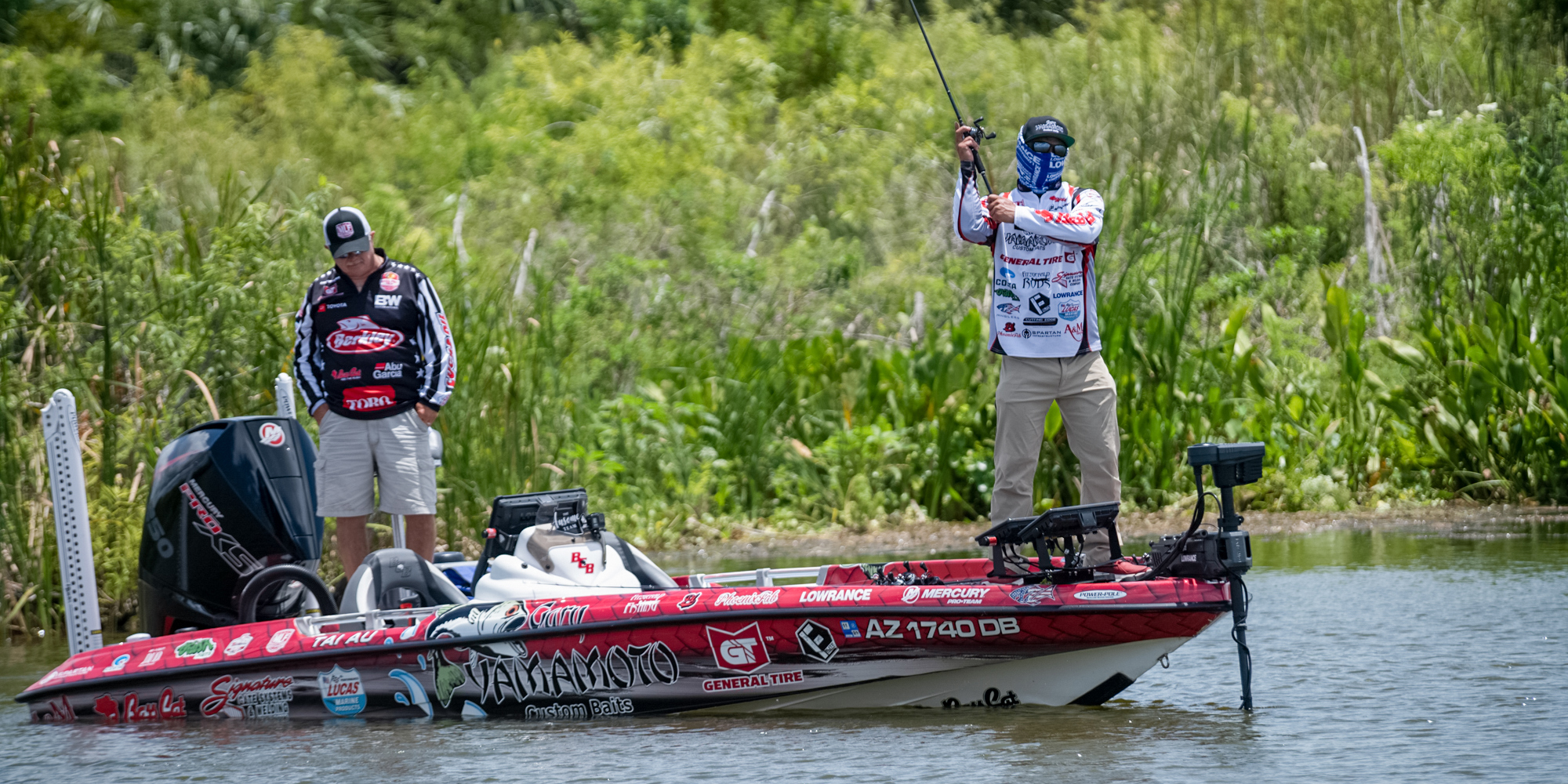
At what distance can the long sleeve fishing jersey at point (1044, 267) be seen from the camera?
6148mm

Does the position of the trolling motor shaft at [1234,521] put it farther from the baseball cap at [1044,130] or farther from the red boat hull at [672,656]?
the baseball cap at [1044,130]

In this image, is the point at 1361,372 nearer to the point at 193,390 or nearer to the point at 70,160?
the point at 193,390

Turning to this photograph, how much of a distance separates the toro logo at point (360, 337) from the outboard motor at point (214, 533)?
53 centimetres

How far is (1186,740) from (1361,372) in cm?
711

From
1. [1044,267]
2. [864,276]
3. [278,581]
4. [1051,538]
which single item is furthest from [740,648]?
[864,276]

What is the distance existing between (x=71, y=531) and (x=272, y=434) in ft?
2.93

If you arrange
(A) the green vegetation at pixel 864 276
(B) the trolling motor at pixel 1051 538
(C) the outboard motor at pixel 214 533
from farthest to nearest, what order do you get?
(A) the green vegetation at pixel 864 276 < (C) the outboard motor at pixel 214 533 < (B) the trolling motor at pixel 1051 538

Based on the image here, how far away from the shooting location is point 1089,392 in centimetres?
620

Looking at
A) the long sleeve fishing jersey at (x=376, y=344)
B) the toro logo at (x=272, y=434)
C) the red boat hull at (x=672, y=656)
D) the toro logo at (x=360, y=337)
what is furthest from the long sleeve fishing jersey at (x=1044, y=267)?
the toro logo at (x=272, y=434)

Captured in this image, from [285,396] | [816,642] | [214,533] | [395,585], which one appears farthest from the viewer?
[285,396]

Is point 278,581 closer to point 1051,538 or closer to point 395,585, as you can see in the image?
point 395,585

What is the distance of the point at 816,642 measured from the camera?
5621mm

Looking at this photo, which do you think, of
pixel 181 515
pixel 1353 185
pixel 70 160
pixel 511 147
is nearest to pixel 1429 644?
pixel 181 515

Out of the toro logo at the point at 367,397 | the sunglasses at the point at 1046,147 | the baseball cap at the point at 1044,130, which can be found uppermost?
the baseball cap at the point at 1044,130
